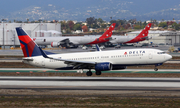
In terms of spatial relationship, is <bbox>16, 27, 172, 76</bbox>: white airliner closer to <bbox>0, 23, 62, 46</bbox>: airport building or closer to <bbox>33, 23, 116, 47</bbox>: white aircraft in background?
<bbox>33, 23, 116, 47</bbox>: white aircraft in background

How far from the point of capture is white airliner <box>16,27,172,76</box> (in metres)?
39.5

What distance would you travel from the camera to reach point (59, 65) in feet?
138

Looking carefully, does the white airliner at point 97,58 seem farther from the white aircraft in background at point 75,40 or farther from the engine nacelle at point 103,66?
the white aircraft in background at point 75,40

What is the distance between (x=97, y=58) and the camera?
135 feet

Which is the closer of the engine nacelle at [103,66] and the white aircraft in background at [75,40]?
the engine nacelle at [103,66]

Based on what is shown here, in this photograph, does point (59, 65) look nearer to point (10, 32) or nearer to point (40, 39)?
point (40, 39)

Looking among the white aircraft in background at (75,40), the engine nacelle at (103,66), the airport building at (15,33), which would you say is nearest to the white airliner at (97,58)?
the engine nacelle at (103,66)

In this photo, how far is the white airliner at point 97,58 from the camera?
130 ft

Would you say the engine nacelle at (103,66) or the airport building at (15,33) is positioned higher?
the airport building at (15,33)

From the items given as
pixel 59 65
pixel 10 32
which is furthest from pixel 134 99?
pixel 10 32

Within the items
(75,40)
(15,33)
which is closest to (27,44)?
(75,40)

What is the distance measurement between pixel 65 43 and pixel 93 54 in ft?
241

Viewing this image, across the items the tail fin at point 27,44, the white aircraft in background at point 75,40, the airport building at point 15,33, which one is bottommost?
the tail fin at point 27,44

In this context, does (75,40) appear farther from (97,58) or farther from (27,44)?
(97,58)
